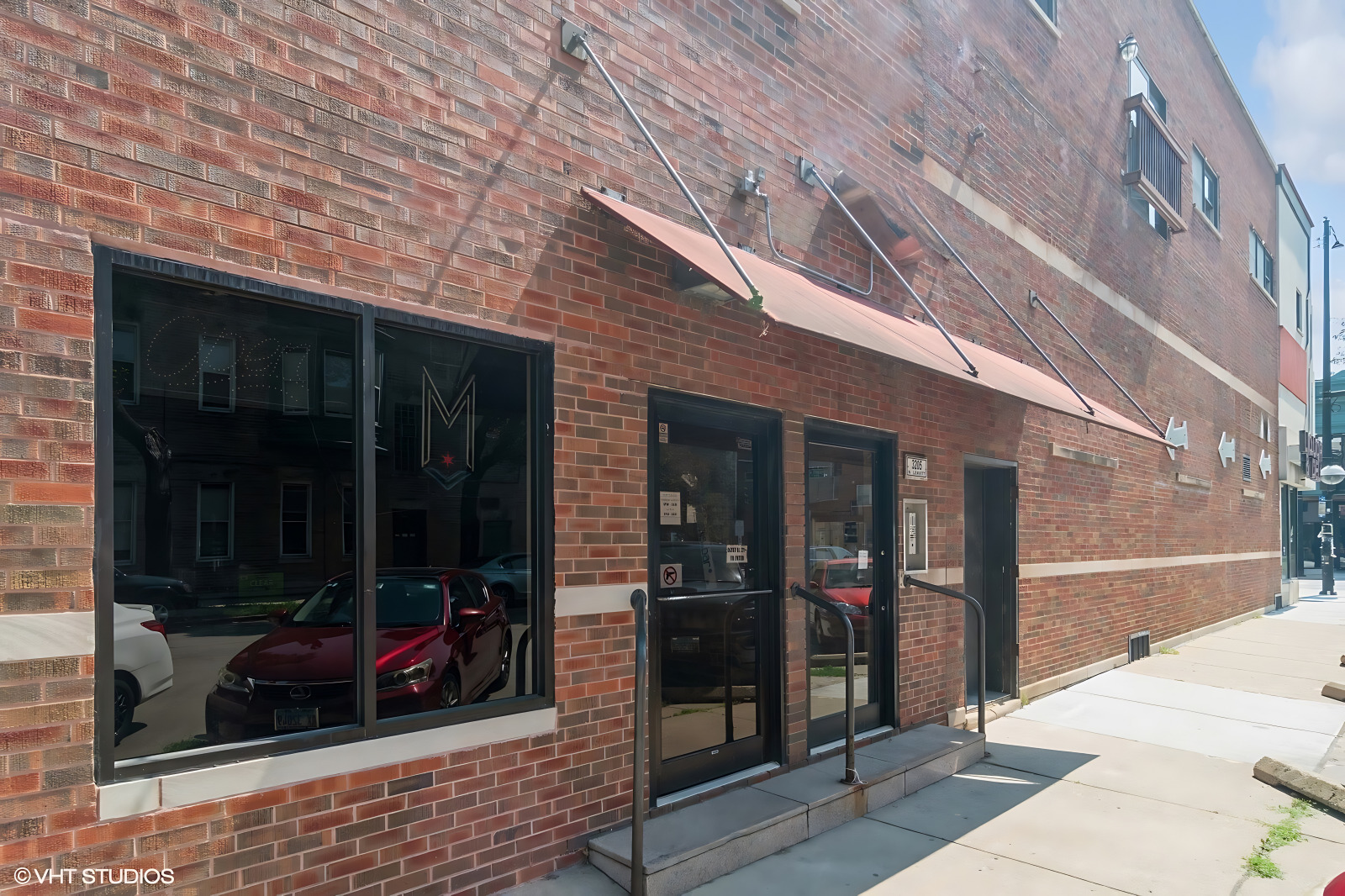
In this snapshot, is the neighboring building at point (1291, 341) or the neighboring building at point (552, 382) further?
the neighboring building at point (1291, 341)

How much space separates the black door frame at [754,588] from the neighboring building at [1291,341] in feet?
57.3

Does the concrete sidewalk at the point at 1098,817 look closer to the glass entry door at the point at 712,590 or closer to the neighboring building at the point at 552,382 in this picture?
the neighboring building at the point at 552,382

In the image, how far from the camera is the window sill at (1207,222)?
1438 centimetres

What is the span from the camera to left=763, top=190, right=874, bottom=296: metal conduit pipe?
575 centimetres

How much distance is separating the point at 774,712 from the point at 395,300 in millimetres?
3611

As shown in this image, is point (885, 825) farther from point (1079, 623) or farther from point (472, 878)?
point (1079, 623)

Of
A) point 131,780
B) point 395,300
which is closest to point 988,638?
point 395,300

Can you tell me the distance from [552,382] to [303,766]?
2030 mm

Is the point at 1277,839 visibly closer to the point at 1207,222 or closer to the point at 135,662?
the point at 135,662

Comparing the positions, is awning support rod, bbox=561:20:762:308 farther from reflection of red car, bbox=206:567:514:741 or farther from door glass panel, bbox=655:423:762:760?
reflection of red car, bbox=206:567:514:741

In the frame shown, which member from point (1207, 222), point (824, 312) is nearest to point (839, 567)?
point (824, 312)

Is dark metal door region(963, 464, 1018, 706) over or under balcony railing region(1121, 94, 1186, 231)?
under

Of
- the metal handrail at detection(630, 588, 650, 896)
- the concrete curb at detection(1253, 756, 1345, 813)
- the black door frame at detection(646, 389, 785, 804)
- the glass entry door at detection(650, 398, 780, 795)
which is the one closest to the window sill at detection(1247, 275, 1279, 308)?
the concrete curb at detection(1253, 756, 1345, 813)

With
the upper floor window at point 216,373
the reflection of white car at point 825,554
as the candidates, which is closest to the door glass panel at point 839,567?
the reflection of white car at point 825,554
